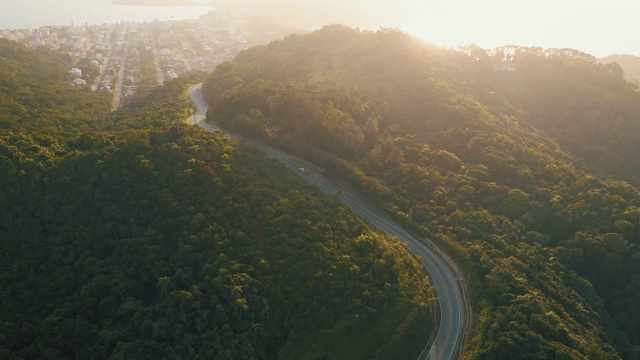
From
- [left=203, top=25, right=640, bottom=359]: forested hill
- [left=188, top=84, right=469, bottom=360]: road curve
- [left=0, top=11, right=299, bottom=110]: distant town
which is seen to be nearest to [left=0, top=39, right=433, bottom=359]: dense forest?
[left=188, top=84, right=469, bottom=360]: road curve

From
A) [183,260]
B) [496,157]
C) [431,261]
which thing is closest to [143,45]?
[496,157]

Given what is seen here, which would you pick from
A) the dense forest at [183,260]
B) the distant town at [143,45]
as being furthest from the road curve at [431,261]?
the distant town at [143,45]

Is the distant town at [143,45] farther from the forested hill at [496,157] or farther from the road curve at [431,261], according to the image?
the road curve at [431,261]

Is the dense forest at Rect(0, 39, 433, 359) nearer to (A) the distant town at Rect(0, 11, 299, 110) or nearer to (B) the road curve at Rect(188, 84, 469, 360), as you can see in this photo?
(B) the road curve at Rect(188, 84, 469, 360)

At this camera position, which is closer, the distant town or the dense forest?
the dense forest

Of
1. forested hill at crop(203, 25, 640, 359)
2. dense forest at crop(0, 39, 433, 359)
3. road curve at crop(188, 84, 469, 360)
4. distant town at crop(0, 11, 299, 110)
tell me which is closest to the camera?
dense forest at crop(0, 39, 433, 359)

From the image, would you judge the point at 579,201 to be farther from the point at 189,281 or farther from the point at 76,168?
the point at 76,168
